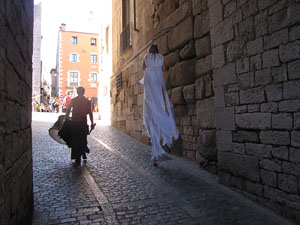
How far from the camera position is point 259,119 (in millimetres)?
3217

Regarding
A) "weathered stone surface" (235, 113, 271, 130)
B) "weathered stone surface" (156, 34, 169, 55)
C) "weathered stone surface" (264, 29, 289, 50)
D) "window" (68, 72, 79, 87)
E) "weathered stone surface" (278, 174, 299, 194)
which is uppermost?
"window" (68, 72, 79, 87)

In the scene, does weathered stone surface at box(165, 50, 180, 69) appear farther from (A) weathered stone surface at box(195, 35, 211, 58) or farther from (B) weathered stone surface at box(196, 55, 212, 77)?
(B) weathered stone surface at box(196, 55, 212, 77)

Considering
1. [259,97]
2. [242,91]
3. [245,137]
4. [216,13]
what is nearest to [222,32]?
[216,13]

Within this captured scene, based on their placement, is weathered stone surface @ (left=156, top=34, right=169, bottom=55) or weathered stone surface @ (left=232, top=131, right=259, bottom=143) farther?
weathered stone surface @ (left=156, top=34, right=169, bottom=55)

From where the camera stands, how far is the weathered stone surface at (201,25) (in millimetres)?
4671

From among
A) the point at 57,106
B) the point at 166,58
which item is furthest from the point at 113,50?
the point at 57,106

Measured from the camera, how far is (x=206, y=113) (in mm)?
4633

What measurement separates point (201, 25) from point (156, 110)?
5.91ft

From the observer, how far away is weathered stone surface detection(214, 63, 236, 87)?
3.68 meters

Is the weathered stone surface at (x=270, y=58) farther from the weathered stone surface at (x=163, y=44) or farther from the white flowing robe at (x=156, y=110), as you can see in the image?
the weathered stone surface at (x=163, y=44)

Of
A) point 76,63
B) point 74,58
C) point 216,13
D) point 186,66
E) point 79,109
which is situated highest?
point 74,58

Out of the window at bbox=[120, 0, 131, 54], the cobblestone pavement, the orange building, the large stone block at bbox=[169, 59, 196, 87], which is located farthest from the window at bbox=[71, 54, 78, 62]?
the cobblestone pavement

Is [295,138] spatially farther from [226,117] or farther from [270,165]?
[226,117]

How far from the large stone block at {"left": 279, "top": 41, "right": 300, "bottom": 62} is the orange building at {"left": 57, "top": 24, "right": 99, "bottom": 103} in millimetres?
38486
